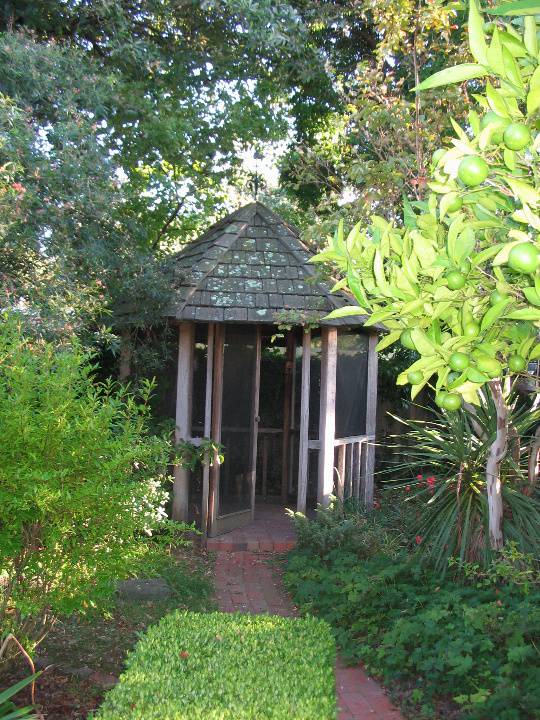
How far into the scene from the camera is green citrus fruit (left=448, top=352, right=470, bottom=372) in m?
1.63

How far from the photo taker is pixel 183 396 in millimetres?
8000

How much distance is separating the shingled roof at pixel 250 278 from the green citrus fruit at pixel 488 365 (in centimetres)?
574

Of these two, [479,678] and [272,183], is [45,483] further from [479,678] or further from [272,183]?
[272,183]

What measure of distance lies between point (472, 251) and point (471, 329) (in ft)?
0.63

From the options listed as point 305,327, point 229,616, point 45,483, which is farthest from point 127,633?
point 305,327

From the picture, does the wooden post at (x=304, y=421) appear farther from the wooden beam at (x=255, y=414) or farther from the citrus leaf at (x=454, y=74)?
the citrus leaf at (x=454, y=74)

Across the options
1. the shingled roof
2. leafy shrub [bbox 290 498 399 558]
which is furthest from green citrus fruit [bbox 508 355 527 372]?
the shingled roof

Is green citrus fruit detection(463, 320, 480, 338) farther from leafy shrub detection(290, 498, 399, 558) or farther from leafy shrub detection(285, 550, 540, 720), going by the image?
leafy shrub detection(290, 498, 399, 558)

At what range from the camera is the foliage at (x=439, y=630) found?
13.0ft

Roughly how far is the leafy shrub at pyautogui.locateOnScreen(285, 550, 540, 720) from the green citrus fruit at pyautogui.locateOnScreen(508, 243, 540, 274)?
3.16 metres

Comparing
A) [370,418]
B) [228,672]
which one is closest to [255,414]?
[370,418]

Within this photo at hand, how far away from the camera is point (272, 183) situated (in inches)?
778

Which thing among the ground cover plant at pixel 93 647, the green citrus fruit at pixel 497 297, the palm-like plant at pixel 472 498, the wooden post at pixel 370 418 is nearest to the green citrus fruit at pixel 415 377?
the green citrus fruit at pixel 497 297

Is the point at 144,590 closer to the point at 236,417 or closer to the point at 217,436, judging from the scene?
the point at 217,436
